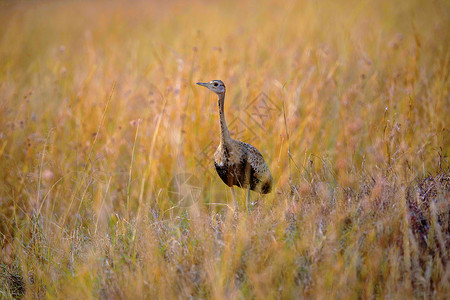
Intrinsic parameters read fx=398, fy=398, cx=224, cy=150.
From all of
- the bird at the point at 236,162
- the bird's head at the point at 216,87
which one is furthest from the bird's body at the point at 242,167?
the bird's head at the point at 216,87

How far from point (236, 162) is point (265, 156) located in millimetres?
915

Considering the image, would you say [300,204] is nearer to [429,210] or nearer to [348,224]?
[348,224]

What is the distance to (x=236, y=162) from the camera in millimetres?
2947

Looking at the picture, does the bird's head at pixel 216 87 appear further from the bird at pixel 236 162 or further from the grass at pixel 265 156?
the grass at pixel 265 156

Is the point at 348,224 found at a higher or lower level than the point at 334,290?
higher

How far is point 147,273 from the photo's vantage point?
2.02 metres

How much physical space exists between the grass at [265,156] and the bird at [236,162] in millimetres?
212

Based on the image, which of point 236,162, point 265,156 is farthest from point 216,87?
point 265,156

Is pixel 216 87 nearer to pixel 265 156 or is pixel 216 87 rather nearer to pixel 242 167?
pixel 242 167

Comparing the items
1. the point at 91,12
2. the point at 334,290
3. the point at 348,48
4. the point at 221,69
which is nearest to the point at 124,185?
the point at 221,69

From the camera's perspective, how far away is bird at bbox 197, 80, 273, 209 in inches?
116

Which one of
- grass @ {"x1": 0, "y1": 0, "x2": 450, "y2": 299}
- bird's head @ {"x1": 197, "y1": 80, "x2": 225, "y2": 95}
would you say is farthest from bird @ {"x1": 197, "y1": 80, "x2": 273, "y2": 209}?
grass @ {"x1": 0, "y1": 0, "x2": 450, "y2": 299}

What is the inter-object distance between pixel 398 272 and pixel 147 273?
1.20m

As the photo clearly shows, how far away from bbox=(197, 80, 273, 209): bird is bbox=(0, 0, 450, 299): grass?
21cm
